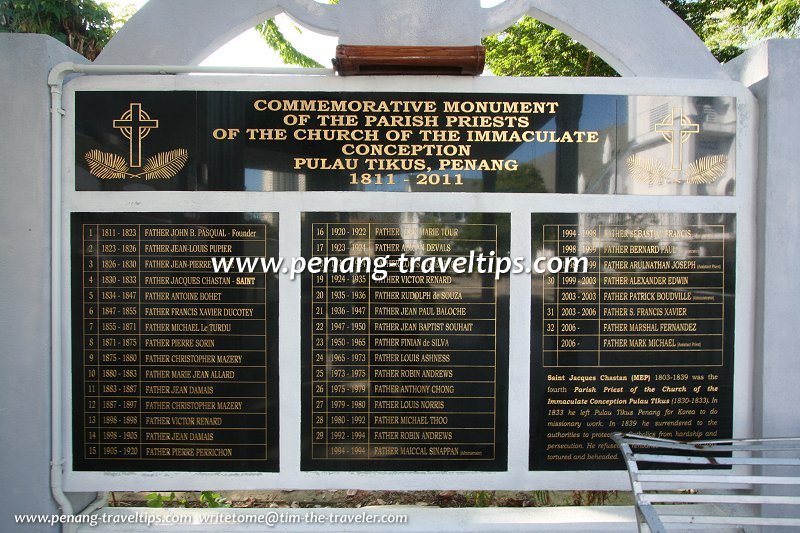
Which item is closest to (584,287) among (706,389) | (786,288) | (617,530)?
(706,389)

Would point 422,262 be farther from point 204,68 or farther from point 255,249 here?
point 204,68

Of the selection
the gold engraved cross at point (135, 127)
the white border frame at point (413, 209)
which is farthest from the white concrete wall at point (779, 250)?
the gold engraved cross at point (135, 127)

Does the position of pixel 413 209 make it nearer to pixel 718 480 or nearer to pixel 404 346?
pixel 404 346

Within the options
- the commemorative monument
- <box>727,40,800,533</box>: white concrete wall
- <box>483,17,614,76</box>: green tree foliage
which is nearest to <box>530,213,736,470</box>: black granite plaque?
the commemorative monument

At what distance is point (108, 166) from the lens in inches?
133

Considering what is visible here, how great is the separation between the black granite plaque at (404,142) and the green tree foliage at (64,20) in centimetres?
884

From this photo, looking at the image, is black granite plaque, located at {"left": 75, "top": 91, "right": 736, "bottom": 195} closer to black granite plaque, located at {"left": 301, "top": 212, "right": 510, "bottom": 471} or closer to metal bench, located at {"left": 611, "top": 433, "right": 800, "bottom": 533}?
black granite plaque, located at {"left": 301, "top": 212, "right": 510, "bottom": 471}

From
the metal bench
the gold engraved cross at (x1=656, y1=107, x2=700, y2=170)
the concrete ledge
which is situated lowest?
the concrete ledge

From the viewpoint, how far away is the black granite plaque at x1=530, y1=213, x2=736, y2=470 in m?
3.42

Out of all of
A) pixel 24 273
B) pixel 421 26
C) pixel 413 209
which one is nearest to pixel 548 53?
pixel 421 26

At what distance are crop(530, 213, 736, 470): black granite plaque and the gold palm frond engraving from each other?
262 centimetres

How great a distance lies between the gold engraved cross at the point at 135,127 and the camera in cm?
338

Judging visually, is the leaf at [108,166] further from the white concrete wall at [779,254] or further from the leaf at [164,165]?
the white concrete wall at [779,254]

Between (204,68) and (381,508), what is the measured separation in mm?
3462
